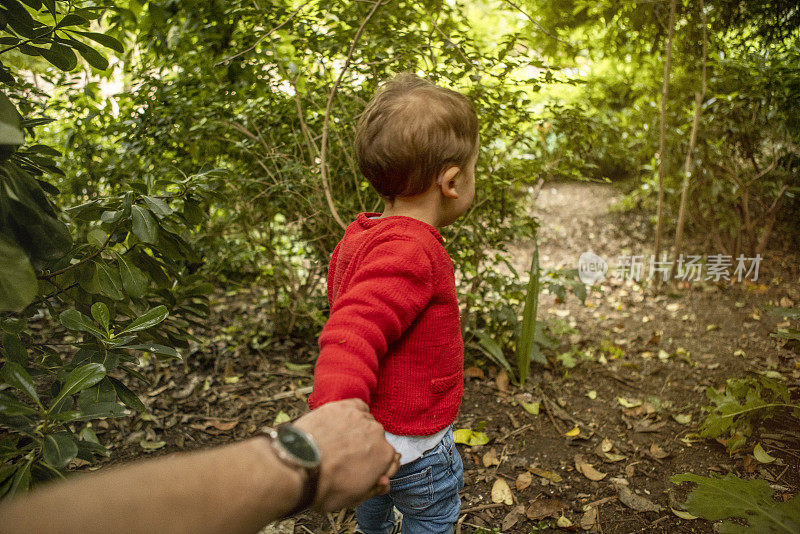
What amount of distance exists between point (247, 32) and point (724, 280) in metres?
4.13

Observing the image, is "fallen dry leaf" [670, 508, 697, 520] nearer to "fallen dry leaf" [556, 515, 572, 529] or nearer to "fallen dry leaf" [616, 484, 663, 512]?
"fallen dry leaf" [616, 484, 663, 512]

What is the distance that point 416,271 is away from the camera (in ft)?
3.48

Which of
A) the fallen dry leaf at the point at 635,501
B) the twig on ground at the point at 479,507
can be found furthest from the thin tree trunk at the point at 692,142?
the twig on ground at the point at 479,507

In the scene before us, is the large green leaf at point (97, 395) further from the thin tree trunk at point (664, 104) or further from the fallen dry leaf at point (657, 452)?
the thin tree trunk at point (664, 104)

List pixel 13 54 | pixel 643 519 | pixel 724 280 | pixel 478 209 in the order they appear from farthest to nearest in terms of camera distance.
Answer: pixel 724 280
pixel 13 54
pixel 478 209
pixel 643 519

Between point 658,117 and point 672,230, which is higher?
point 658,117

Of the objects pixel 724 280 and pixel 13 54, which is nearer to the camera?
pixel 13 54

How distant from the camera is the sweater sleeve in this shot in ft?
2.93

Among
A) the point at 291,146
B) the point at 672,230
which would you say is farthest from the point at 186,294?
the point at 672,230

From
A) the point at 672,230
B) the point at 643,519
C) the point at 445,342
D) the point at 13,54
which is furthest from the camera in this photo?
the point at 672,230

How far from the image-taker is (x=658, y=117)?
171 inches

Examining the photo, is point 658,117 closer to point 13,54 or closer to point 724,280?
point 724,280

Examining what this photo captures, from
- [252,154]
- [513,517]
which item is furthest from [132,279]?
[513,517]

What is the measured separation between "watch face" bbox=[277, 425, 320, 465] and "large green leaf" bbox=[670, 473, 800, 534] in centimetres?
87
